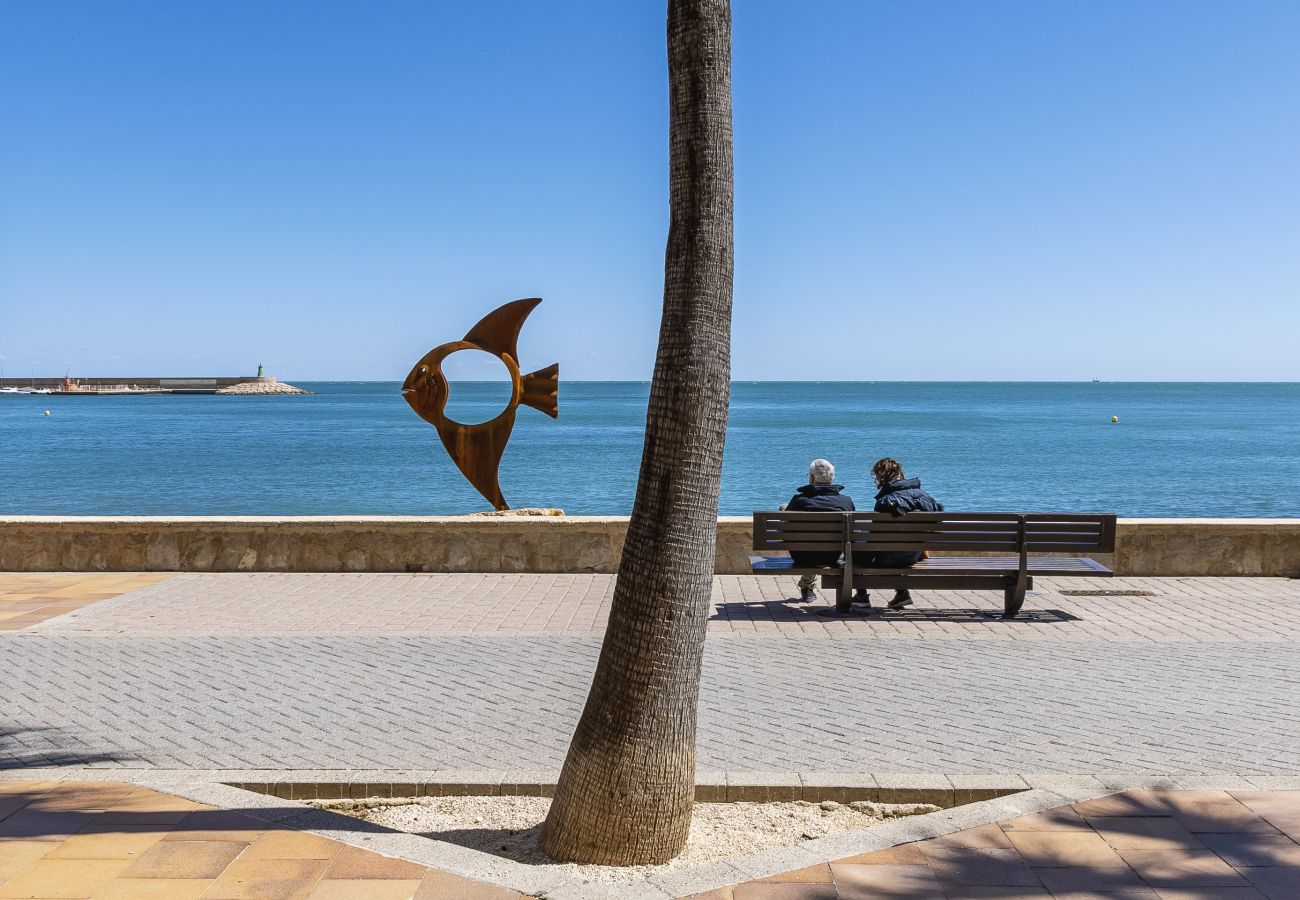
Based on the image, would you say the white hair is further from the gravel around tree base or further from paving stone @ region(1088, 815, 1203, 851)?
paving stone @ region(1088, 815, 1203, 851)

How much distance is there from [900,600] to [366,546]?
15.9 feet

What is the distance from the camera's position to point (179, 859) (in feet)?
12.5

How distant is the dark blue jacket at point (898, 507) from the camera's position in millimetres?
8617

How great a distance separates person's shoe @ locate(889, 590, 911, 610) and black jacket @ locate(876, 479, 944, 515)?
0.66m

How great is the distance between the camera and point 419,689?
623 centimetres

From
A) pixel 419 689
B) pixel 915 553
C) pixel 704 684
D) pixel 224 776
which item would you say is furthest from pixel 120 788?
pixel 915 553

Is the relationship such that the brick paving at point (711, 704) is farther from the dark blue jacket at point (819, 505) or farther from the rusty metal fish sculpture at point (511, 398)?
the rusty metal fish sculpture at point (511, 398)

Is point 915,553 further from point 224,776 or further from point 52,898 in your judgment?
point 52,898

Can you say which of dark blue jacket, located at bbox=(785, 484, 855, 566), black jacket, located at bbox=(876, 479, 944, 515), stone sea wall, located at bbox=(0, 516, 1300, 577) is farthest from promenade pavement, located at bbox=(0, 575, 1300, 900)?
black jacket, located at bbox=(876, 479, 944, 515)

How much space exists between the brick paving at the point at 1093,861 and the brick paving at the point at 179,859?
1.12 metres

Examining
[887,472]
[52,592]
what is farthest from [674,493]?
[52,592]

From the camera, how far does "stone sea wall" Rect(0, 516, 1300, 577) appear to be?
33.3 feet

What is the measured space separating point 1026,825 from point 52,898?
333 centimetres

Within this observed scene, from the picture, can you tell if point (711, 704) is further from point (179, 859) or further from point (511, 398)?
point (511, 398)
